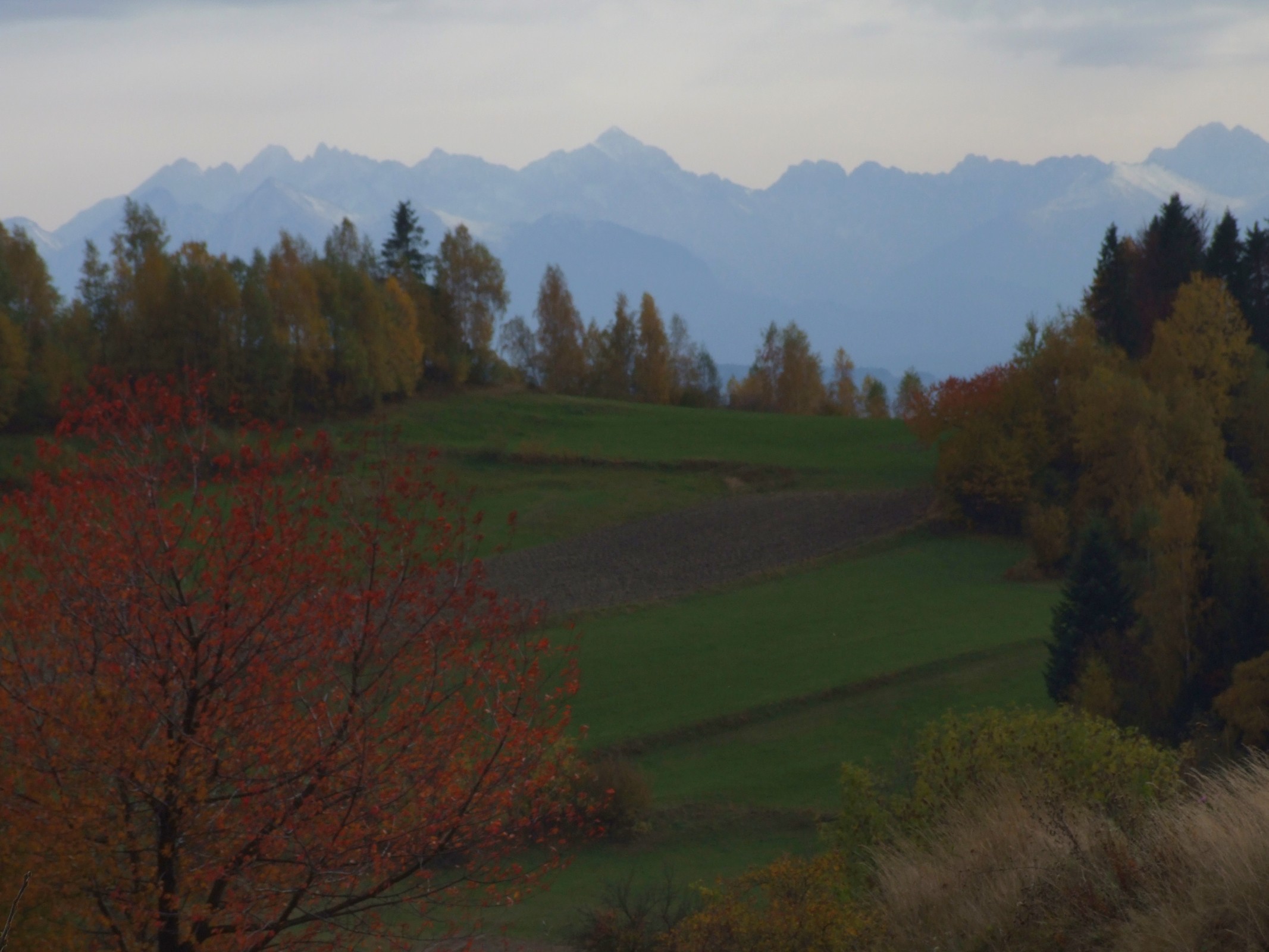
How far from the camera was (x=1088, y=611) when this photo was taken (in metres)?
29.5

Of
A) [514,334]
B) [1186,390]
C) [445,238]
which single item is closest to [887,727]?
[1186,390]

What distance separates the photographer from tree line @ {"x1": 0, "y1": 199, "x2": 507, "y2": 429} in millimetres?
55969

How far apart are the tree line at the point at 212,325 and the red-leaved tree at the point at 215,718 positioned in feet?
141

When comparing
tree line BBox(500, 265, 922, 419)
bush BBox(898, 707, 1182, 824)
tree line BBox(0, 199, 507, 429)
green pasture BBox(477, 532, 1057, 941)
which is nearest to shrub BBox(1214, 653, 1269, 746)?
green pasture BBox(477, 532, 1057, 941)

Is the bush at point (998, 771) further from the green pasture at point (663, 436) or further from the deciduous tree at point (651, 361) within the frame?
the deciduous tree at point (651, 361)

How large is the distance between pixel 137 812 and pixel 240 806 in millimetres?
885

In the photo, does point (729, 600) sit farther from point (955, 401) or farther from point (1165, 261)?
point (1165, 261)

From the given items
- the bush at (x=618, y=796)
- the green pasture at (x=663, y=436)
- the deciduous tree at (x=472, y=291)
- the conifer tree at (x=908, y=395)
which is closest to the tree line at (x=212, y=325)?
the green pasture at (x=663, y=436)

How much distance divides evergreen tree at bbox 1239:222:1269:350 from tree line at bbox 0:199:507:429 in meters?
46.0

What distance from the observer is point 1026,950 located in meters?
7.29

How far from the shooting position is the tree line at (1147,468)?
27.1 metres

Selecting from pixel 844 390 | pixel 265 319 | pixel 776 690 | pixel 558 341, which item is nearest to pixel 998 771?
pixel 776 690

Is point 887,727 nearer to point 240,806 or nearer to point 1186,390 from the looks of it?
point 240,806

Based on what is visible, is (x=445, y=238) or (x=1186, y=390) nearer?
(x=1186, y=390)
